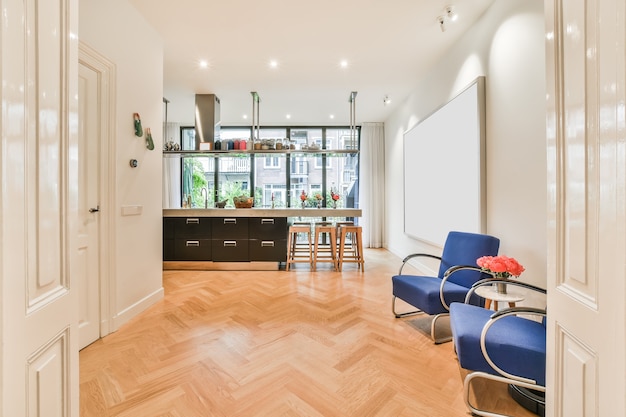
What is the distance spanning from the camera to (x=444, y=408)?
1.49 m

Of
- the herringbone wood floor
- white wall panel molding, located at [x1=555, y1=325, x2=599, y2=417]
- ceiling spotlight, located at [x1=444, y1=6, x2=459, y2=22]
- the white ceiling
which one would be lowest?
the herringbone wood floor

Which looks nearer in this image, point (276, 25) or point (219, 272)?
point (276, 25)

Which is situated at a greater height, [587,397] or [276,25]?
[276,25]

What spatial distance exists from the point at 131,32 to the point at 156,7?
346 mm

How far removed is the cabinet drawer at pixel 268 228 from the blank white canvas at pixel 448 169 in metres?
2.16

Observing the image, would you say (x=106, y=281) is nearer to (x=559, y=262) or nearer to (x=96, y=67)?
(x=96, y=67)

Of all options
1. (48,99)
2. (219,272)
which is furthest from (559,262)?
(219,272)

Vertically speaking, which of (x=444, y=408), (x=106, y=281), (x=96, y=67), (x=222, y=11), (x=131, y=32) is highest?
(x=222, y=11)

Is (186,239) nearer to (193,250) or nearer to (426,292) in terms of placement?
(193,250)

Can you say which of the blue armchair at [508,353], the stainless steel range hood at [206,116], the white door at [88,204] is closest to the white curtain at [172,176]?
the stainless steel range hood at [206,116]

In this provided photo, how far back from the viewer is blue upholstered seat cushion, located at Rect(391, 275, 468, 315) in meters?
2.25

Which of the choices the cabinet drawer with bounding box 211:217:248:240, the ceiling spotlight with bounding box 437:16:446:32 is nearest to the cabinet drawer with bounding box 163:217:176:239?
the cabinet drawer with bounding box 211:217:248:240

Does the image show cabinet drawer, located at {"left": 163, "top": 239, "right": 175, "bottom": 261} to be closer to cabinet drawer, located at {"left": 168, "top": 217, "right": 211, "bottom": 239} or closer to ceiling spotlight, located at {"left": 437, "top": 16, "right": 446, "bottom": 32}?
cabinet drawer, located at {"left": 168, "top": 217, "right": 211, "bottom": 239}

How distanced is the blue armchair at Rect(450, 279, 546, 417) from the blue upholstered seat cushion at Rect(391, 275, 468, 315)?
1.93ft
